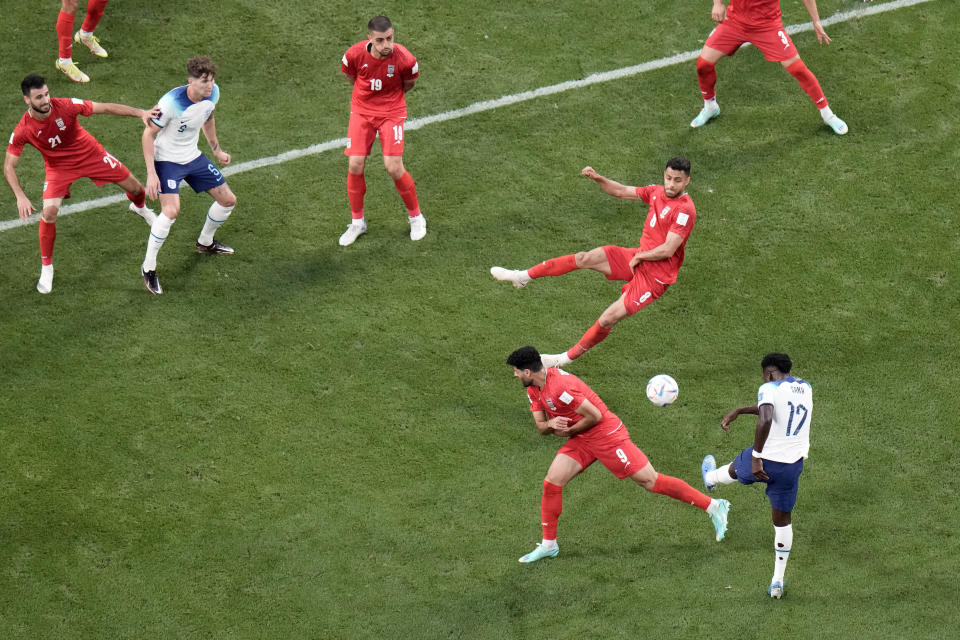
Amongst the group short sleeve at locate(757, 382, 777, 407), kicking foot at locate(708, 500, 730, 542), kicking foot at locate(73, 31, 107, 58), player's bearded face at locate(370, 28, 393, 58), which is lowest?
kicking foot at locate(708, 500, 730, 542)

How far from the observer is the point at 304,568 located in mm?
9359

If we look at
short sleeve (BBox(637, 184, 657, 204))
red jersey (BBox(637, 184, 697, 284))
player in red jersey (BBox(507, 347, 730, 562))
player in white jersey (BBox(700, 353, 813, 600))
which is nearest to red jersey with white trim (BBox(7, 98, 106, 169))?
player in red jersey (BBox(507, 347, 730, 562))

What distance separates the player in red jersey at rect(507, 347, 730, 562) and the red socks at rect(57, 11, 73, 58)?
7536 mm

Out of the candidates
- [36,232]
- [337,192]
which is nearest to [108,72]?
[36,232]

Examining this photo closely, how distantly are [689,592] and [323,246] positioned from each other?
5279mm

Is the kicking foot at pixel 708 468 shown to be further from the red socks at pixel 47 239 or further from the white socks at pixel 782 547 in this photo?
the red socks at pixel 47 239

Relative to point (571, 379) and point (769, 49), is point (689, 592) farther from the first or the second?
point (769, 49)

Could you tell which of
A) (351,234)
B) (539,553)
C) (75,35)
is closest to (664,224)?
(539,553)

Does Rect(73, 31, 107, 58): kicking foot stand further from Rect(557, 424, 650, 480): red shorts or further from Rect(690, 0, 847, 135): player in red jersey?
Rect(557, 424, 650, 480): red shorts

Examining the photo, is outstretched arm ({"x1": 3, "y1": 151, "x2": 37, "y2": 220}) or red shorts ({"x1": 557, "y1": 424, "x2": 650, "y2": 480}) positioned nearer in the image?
red shorts ({"x1": 557, "y1": 424, "x2": 650, "y2": 480})

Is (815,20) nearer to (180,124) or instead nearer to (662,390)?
(662,390)

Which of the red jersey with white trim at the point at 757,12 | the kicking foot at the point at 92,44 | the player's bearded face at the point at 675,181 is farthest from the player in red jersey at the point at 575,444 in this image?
the kicking foot at the point at 92,44

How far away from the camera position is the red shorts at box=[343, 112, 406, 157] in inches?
453

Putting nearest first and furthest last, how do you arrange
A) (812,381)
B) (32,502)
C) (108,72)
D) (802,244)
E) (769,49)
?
(32,502) → (812,381) → (802,244) → (769,49) → (108,72)
